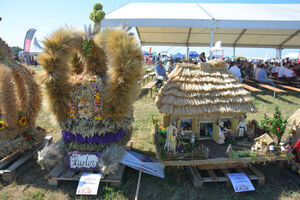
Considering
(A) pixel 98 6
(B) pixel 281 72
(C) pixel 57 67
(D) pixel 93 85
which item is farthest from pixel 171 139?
(B) pixel 281 72

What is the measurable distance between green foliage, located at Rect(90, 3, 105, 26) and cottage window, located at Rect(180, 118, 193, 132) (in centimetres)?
244

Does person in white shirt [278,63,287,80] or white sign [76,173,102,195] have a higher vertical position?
person in white shirt [278,63,287,80]

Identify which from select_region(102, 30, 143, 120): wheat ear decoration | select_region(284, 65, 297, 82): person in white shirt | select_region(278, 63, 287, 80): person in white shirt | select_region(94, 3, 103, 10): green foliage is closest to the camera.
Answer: select_region(102, 30, 143, 120): wheat ear decoration

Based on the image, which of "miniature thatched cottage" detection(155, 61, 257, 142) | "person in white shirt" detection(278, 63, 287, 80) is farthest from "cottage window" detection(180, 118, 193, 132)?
"person in white shirt" detection(278, 63, 287, 80)

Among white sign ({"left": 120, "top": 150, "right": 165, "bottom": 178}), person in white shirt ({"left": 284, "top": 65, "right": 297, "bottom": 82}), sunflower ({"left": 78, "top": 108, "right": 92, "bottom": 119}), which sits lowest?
white sign ({"left": 120, "top": 150, "right": 165, "bottom": 178})

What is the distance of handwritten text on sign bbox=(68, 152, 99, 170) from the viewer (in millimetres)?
3277

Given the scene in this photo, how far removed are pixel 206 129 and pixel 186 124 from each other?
1.54ft

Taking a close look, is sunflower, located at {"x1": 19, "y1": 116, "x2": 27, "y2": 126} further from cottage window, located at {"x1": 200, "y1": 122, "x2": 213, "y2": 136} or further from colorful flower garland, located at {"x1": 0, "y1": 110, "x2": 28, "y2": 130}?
cottage window, located at {"x1": 200, "y1": 122, "x2": 213, "y2": 136}

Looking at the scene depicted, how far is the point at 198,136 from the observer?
3975 mm

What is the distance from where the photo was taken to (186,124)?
4.01m

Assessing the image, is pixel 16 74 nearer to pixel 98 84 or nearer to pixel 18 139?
pixel 18 139

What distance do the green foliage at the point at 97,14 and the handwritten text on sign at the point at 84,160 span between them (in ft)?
7.32

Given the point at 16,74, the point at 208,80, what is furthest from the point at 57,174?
the point at 208,80

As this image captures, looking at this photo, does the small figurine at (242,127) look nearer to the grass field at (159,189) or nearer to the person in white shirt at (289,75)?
the grass field at (159,189)
